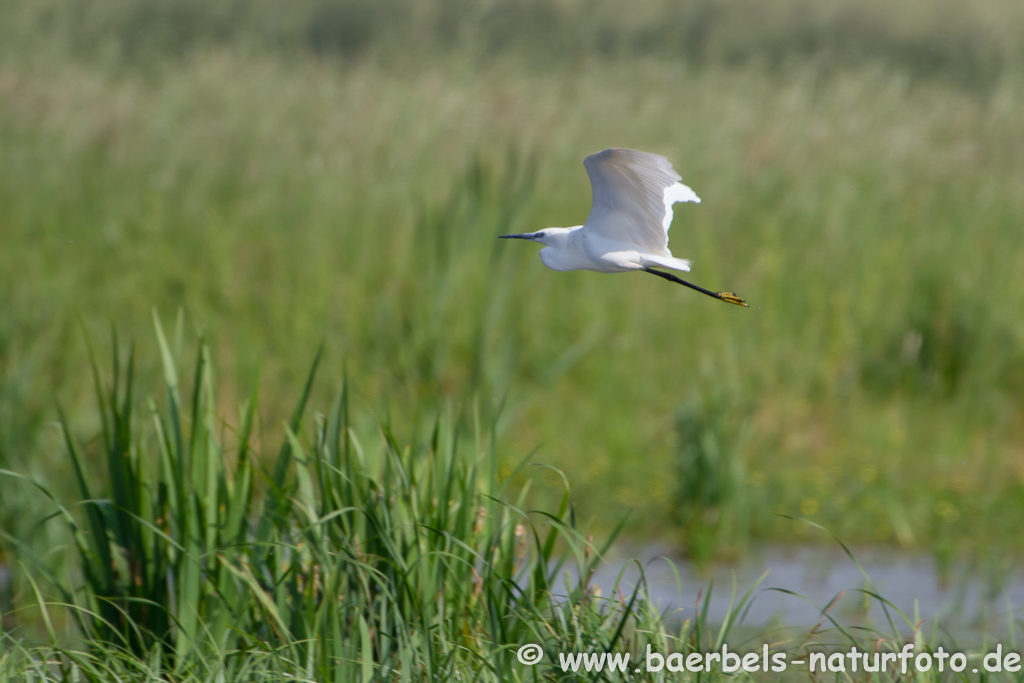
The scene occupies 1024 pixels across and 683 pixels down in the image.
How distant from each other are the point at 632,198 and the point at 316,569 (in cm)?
165

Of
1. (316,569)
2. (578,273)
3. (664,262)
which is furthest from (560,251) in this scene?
(578,273)

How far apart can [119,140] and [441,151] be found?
2469 mm

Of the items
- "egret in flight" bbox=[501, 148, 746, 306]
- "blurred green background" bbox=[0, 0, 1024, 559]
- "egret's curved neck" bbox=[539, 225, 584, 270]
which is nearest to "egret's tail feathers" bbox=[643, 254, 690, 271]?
"egret in flight" bbox=[501, 148, 746, 306]

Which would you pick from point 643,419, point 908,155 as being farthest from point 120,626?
point 908,155

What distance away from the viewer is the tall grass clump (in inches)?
106

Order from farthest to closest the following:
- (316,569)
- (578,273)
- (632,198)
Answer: (578,273), (316,569), (632,198)

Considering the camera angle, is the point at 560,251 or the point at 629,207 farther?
the point at 629,207

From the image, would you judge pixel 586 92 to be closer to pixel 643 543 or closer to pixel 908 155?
pixel 908 155

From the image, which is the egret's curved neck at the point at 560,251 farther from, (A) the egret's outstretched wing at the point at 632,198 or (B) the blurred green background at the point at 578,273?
(B) the blurred green background at the point at 578,273

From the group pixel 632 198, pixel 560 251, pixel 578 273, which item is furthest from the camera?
pixel 578 273

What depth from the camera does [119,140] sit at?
330 inches

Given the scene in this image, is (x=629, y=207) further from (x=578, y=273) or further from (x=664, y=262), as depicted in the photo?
(x=578, y=273)

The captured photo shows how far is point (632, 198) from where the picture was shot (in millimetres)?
1878

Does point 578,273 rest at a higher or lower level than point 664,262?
lower
